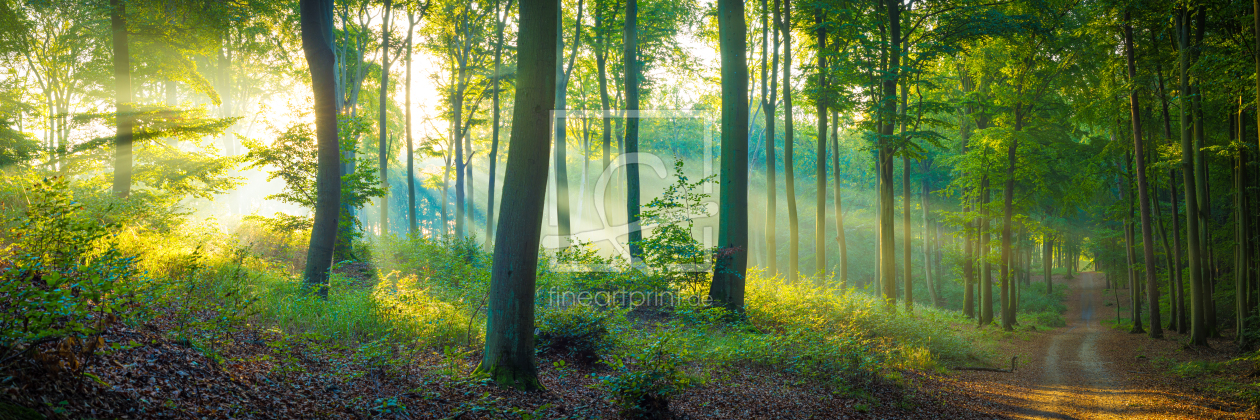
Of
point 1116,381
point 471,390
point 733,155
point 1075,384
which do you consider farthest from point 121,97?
point 1116,381

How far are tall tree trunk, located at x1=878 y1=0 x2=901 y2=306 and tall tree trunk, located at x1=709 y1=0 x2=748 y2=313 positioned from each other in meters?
5.13

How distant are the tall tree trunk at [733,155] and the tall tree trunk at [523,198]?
5.85 m

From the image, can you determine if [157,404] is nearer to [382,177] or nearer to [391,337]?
[391,337]

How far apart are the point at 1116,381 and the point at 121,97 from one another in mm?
21556

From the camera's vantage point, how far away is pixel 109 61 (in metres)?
17.1

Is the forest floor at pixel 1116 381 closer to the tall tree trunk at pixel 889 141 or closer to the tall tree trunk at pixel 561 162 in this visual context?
the tall tree trunk at pixel 889 141

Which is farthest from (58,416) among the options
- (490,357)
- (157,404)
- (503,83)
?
(503,83)

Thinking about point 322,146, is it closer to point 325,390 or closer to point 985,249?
point 325,390

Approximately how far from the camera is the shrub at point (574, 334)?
761 cm

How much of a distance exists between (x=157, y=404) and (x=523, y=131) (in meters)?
3.66

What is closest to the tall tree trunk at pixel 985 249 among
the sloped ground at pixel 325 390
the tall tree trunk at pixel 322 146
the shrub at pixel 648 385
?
the sloped ground at pixel 325 390

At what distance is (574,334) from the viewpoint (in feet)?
25.2

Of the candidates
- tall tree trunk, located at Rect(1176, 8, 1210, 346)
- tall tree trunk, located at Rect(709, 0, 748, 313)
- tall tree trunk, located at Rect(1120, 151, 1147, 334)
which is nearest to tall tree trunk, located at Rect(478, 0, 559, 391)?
tall tree trunk, located at Rect(709, 0, 748, 313)

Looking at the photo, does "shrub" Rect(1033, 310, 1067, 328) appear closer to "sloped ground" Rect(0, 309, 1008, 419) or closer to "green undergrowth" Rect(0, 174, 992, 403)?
"green undergrowth" Rect(0, 174, 992, 403)
